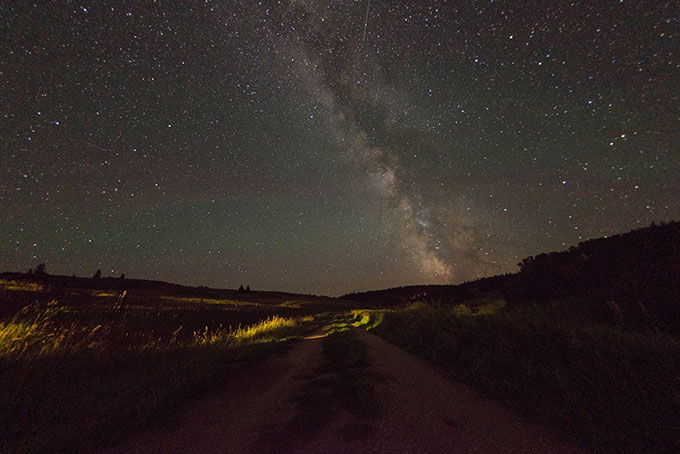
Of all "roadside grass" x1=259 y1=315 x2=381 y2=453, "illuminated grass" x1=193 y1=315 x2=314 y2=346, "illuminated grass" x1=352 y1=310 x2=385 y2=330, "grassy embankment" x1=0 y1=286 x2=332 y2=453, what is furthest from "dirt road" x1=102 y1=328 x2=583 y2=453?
"illuminated grass" x1=352 y1=310 x2=385 y2=330

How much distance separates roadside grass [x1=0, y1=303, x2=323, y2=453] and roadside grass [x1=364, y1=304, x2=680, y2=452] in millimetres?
5519

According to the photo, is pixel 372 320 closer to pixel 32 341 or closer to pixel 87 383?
pixel 87 383

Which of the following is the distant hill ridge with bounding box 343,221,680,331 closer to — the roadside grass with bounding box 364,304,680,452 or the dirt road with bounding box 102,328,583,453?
the roadside grass with bounding box 364,304,680,452

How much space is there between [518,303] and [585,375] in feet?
31.0

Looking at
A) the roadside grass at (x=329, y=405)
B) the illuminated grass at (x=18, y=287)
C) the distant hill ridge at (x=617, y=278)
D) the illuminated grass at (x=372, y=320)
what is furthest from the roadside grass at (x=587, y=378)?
the illuminated grass at (x=18, y=287)

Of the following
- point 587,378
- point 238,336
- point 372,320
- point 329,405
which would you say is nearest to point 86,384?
point 329,405

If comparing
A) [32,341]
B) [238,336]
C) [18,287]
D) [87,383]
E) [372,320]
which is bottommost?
[87,383]

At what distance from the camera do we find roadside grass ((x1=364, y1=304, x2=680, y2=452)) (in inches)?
128

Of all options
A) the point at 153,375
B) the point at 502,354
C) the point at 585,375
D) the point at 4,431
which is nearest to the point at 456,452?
the point at 585,375

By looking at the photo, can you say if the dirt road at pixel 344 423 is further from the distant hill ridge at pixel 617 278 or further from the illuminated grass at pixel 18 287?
the illuminated grass at pixel 18 287

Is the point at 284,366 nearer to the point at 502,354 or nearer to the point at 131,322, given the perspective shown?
the point at 502,354

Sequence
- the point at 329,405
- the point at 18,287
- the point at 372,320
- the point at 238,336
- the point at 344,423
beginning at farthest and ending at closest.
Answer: the point at 372,320
the point at 18,287
the point at 238,336
the point at 329,405
the point at 344,423

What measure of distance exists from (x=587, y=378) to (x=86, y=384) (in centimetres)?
863

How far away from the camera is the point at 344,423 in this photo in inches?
139
